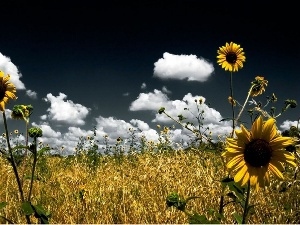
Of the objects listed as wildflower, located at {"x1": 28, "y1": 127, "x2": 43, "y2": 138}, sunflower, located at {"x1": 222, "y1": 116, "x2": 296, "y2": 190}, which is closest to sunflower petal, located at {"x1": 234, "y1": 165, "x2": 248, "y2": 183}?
sunflower, located at {"x1": 222, "y1": 116, "x2": 296, "y2": 190}

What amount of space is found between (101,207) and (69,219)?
0.33 m

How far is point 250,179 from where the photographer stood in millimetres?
2035

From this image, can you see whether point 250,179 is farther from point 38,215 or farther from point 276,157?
point 38,215

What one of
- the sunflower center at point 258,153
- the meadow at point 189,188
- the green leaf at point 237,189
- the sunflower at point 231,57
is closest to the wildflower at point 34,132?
the meadow at point 189,188

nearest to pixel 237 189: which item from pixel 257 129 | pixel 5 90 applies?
pixel 257 129

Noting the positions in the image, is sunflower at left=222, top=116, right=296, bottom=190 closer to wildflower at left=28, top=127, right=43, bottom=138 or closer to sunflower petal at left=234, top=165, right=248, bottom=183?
sunflower petal at left=234, top=165, right=248, bottom=183

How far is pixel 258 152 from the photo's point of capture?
6.84 feet

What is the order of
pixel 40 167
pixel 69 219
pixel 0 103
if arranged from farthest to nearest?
pixel 40 167 < pixel 69 219 < pixel 0 103

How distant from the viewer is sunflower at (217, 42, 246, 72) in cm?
421

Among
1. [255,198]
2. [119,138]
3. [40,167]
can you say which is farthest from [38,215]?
[119,138]

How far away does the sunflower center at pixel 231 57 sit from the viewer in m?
4.22

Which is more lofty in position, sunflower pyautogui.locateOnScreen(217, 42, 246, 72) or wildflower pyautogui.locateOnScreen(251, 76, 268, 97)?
sunflower pyautogui.locateOnScreen(217, 42, 246, 72)

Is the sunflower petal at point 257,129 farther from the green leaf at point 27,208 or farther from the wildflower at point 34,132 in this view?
the wildflower at point 34,132

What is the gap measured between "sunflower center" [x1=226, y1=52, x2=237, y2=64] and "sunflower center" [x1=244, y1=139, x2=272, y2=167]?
7.43 feet
